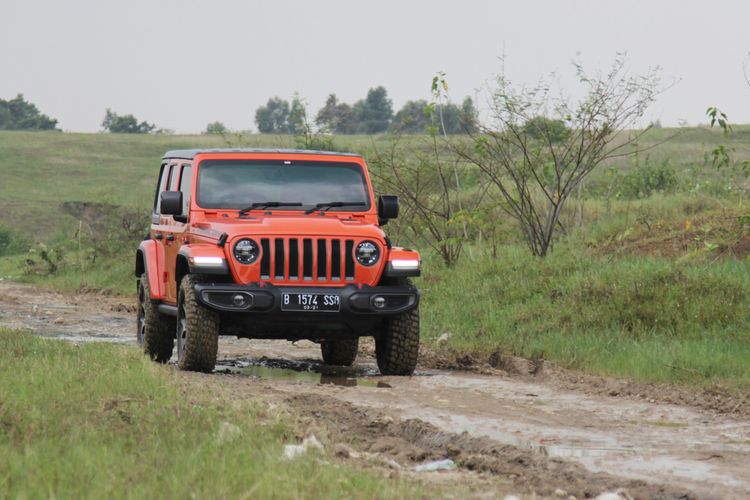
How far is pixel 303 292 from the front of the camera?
458 inches

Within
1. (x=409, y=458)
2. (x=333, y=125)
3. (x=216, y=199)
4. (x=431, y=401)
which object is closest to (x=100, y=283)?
(x=333, y=125)

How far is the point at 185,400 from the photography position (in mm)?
8859

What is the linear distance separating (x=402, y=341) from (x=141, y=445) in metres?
5.30

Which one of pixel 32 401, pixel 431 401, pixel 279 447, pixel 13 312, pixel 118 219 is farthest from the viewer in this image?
pixel 118 219

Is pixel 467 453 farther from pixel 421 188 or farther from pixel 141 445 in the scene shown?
pixel 421 188

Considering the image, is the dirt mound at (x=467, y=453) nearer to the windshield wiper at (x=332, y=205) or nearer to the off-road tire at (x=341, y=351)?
the windshield wiper at (x=332, y=205)

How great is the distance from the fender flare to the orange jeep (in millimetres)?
23

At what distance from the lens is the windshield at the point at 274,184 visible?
12789 millimetres

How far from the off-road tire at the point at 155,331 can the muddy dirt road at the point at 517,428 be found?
66 centimetres

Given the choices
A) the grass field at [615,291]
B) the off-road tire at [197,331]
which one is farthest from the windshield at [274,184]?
the grass field at [615,291]

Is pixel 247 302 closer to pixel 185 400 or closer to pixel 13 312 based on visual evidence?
pixel 185 400

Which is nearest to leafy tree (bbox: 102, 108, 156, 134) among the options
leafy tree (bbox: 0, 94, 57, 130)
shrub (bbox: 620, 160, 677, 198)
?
leafy tree (bbox: 0, 94, 57, 130)

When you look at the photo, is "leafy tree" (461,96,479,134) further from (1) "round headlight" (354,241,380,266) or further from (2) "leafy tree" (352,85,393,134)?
(2) "leafy tree" (352,85,393,134)

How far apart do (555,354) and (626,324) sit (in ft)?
3.23
